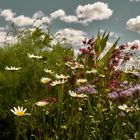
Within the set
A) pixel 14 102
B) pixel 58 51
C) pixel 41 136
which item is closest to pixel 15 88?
pixel 14 102

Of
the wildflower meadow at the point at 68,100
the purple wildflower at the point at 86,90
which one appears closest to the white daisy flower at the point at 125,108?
the wildflower meadow at the point at 68,100

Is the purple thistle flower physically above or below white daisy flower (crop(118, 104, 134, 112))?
above

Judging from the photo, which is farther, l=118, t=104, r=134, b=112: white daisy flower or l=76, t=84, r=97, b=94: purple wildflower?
l=76, t=84, r=97, b=94: purple wildflower

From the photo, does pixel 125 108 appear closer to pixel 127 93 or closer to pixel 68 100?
pixel 127 93

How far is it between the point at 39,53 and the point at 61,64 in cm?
70

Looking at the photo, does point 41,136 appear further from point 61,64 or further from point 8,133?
point 61,64

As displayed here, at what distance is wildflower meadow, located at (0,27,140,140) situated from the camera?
10.5 feet

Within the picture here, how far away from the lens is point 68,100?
3.66 meters

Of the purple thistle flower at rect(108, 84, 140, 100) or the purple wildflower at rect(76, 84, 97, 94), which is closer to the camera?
the purple thistle flower at rect(108, 84, 140, 100)

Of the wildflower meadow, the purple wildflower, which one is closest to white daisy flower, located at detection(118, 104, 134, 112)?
the wildflower meadow

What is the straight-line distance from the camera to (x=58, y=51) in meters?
6.32

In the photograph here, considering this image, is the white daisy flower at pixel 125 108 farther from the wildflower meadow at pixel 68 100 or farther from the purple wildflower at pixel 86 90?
the purple wildflower at pixel 86 90

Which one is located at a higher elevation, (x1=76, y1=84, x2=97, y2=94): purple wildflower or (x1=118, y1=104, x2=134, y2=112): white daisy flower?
(x1=76, y1=84, x2=97, y2=94): purple wildflower

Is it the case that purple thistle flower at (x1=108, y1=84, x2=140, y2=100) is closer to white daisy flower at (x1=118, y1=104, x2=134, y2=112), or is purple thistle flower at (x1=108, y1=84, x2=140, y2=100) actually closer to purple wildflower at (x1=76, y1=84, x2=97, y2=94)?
white daisy flower at (x1=118, y1=104, x2=134, y2=112)
